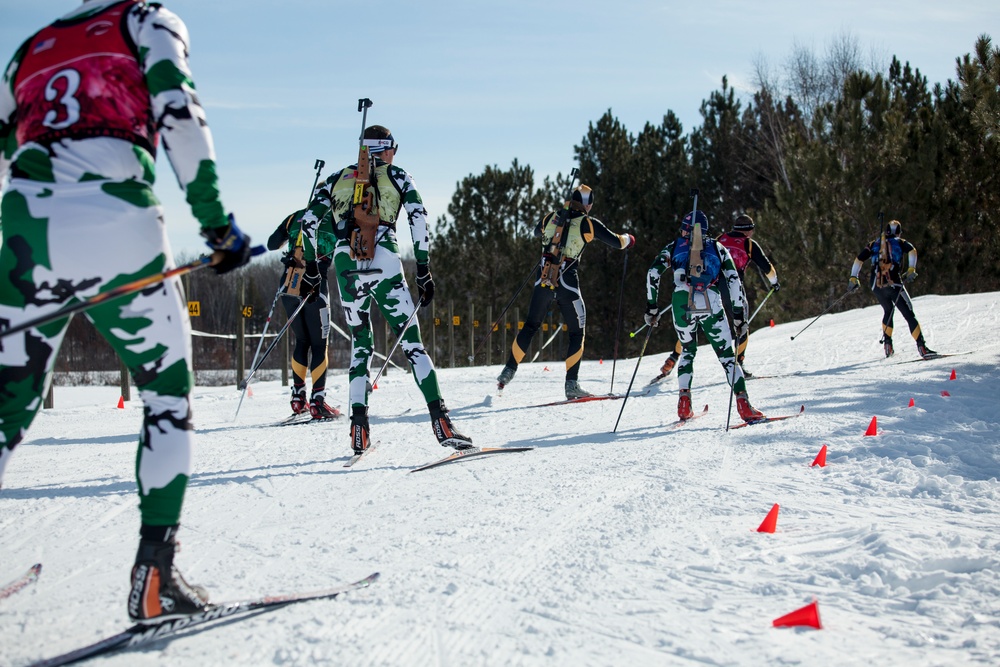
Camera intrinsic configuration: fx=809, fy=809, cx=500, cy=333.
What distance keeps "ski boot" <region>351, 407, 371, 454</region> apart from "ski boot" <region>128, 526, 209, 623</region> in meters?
3.34

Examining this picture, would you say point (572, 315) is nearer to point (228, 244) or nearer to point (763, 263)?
point (763, 263)

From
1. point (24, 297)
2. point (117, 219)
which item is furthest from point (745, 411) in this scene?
Result: point (24, 297)

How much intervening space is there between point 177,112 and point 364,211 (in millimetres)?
3186

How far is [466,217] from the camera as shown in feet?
102

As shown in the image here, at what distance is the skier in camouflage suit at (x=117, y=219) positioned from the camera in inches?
98.7

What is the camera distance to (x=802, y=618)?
107 inches

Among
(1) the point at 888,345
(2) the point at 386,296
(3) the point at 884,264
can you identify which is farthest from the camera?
(1) the point at 888,345

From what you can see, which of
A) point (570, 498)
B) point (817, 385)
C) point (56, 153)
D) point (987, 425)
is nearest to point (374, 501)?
point (570, 498)

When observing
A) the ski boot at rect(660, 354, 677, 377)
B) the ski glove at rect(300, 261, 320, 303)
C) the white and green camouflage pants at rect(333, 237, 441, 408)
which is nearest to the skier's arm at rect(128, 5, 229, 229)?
the white and green camouflage pants at rect(333, 237, 441, 408)

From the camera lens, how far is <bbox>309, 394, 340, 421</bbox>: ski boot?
27.3ft

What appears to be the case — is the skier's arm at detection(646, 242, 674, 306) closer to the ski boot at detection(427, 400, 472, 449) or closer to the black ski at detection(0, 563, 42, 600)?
the ski boot at detection(427, 400, 472, 449)

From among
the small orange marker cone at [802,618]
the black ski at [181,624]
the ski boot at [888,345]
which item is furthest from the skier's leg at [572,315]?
the small orange marker cone at [802,618]

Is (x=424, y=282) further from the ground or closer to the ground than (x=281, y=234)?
closer to the ground

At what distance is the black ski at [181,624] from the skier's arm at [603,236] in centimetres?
659
